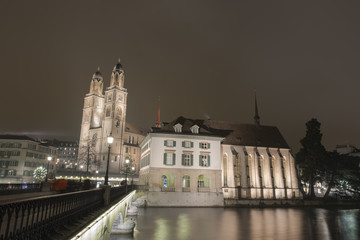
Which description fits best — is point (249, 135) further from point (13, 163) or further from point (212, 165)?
point (13, 163)

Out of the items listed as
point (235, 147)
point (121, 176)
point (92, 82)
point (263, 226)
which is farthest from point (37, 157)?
point (263, 226)

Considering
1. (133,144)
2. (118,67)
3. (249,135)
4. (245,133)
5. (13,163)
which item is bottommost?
(13,163)

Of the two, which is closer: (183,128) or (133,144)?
(183,128)

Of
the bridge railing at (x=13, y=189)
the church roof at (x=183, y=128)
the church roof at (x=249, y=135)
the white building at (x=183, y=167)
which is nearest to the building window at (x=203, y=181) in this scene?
the white building at (x=183, y=167)

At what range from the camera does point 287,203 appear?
4997 cm

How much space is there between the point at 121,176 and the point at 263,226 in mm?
56875

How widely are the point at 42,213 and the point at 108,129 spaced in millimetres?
80646

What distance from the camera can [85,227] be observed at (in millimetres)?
7984

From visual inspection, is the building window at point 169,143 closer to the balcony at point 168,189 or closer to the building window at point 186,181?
the building window at point 186,181

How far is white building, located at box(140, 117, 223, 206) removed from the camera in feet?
142

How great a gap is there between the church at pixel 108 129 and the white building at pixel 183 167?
35404 millimetres

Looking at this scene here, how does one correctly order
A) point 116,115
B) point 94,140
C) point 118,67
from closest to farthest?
1. point 116,115
2. point 94,140
3. point 118,67

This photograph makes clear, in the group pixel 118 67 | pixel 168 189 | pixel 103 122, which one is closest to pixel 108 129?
pixel 103 122

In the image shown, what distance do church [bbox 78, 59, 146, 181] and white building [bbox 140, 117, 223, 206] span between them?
3540 centimetres
